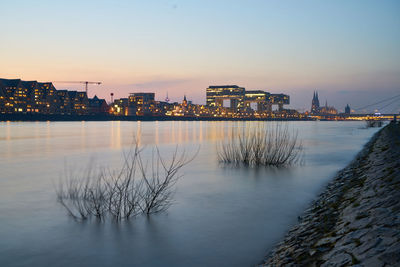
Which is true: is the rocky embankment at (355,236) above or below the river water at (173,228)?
above

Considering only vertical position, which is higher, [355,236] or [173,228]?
[355,236]

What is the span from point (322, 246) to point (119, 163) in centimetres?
2245

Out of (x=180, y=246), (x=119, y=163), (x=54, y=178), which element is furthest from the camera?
(x=119, y=163)

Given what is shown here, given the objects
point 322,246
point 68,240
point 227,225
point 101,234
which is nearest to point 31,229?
point 68,240

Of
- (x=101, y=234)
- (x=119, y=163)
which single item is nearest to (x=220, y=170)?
(x=119, y=163)

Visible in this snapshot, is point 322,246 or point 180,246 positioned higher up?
point 322,246

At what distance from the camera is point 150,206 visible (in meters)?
11.2

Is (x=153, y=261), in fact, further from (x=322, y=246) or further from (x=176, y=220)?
Result: (x=322, y=246)

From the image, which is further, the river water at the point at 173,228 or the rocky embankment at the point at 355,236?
the river water at the point at 173,228

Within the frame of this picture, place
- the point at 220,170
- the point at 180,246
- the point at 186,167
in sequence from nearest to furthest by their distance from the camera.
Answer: the point at 180,246 → the point at 220,170 → the point at 186,167

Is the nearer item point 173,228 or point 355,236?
point 355,236

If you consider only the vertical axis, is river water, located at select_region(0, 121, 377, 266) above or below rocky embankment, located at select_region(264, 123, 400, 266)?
below

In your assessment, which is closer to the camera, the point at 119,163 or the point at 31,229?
the point at 31,229

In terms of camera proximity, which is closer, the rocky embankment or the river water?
the rocky embankment
